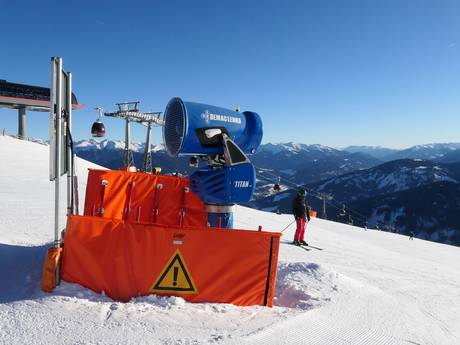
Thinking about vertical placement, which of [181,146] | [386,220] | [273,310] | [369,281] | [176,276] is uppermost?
[181,146]

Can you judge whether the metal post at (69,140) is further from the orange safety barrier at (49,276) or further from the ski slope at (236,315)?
the ski slope at (236,315)

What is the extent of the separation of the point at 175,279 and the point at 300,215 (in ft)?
28.5

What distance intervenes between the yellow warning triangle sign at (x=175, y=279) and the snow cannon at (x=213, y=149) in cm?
73

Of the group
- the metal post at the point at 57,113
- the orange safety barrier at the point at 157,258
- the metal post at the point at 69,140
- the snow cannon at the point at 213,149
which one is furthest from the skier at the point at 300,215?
the metal post at the point at 57,113

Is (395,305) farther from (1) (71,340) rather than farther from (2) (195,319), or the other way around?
(1) (71,340)

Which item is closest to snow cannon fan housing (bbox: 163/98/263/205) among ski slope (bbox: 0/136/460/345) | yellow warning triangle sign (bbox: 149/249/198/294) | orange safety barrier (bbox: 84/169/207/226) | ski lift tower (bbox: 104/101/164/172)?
yellow warning triangle sign (bbox: 149/249/198/294)

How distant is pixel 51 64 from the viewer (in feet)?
13.3

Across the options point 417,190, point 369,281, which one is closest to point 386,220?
point 417,190

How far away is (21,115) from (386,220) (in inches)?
6268

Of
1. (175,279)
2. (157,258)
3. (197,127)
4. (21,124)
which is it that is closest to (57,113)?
(197,127)

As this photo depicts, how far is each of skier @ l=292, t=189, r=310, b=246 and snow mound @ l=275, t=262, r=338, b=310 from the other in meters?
5.65

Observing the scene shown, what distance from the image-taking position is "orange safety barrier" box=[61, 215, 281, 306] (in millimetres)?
4137

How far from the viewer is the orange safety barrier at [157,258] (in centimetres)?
414

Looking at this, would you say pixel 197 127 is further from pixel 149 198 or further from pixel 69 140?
pixel 149 198
